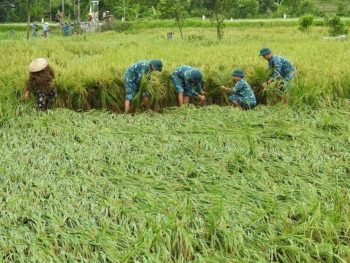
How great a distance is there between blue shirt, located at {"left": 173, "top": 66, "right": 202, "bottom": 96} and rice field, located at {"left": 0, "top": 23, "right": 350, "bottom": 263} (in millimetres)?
304

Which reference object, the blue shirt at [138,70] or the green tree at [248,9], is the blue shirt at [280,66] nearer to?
the blue shirt at [138,70]

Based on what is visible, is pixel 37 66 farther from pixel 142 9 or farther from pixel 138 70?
pixel 142 9

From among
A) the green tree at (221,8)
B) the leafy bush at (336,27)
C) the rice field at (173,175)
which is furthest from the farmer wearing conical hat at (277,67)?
the leafy bush at (336,27)

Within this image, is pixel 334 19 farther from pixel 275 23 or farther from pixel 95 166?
pixel 95 166

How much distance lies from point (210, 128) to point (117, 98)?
189cm

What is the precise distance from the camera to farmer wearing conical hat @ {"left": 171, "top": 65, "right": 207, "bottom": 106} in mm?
6336

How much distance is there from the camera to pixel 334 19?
15.6 meters

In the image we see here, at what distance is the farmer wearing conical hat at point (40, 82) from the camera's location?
245 inches

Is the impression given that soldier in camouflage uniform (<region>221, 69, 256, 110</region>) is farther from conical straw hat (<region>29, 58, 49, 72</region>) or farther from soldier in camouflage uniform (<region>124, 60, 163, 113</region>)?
conical straw hat (<region>29, 58, 49, 72</region>)

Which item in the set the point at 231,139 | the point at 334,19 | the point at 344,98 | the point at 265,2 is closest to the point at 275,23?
the point at 334,19

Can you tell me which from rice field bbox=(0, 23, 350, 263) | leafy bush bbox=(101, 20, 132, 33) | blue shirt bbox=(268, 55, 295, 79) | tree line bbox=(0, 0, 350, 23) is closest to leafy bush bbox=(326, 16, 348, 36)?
rice field bbox=(0, 23, 350, 263)

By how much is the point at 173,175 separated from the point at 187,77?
8.35 ft

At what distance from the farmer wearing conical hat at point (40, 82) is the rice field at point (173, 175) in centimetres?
15

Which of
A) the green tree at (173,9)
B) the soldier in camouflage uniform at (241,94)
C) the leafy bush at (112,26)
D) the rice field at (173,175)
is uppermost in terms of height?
the green tree at (173,9)
